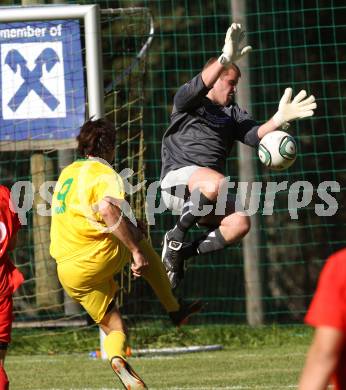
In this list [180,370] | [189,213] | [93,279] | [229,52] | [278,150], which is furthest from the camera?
[180,370]

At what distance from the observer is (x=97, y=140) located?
7598 millimetres

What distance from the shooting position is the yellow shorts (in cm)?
757

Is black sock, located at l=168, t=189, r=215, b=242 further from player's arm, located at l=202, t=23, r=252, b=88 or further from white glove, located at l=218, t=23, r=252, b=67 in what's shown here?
white glove, located at l=218, t=23, r=252, b=67

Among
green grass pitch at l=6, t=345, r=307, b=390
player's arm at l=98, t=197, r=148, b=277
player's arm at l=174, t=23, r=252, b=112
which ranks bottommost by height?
green grass pitch at l=6, t=345, r=307, b=390

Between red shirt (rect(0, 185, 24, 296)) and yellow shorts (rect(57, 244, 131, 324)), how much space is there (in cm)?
78

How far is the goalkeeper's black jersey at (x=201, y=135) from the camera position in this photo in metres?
8.70

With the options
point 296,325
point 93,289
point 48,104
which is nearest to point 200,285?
point 296,325

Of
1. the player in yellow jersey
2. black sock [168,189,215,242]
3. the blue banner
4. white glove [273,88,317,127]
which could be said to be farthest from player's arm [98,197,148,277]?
the blue banner

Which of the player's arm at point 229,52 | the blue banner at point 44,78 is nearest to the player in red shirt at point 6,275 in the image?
the player's arm at point 229,52

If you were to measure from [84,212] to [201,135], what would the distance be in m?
1.64

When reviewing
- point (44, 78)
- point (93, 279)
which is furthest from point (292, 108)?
point (44, 78)

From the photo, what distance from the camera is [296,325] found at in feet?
43.0

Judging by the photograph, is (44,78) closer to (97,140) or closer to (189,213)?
(189,213)

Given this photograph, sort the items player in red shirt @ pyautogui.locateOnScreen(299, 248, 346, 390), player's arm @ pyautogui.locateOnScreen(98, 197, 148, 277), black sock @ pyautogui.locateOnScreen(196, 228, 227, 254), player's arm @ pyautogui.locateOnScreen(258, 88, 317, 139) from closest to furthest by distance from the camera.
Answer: player in red shirt @ pyautogui.locateOnScreen(299, 248, 346, 390), player's arm @ pyautogui.locateOnScreen(98, 197, 148, 277), player's arm @ pyautogui.locateOnScreen(258, 88, 317, 139), black sock @ pyautogui.locateOnScreen(196, 228, 227, 254)
